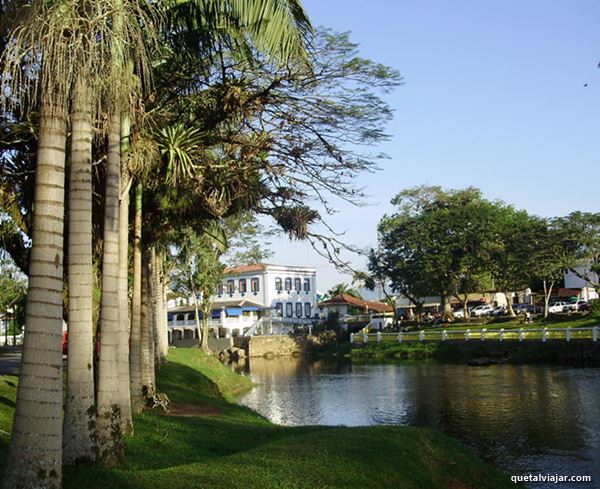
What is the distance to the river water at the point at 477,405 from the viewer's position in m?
17.6

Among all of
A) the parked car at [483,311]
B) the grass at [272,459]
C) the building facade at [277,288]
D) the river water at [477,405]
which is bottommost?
the river water at [477,405]

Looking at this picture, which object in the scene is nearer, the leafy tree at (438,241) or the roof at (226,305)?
the leafy tree at (438,241)

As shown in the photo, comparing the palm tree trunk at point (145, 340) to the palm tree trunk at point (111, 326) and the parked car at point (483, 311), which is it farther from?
the parked car at point (483, 311)

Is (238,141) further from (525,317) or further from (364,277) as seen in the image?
(525,317)

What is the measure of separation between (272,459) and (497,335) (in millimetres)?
A: 41920

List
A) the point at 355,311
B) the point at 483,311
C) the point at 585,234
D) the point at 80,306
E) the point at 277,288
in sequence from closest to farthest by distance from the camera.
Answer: the point at 80,306
the point at 585,234
the point at 483,311
the point at 277,288
the point at 355,311

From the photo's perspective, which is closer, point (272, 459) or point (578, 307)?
point (272, 459)

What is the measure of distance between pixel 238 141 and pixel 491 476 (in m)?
8.56

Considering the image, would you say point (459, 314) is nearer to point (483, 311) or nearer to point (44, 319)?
point (483, 311)

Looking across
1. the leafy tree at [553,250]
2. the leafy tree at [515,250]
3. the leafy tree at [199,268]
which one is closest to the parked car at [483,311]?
the leafy tree at [515,250]

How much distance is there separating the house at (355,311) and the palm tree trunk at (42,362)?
2435 inches

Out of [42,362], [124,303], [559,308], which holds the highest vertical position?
[559,308]

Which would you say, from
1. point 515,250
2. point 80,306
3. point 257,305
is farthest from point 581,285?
point 80,306

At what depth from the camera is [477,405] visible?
26.0 meters
